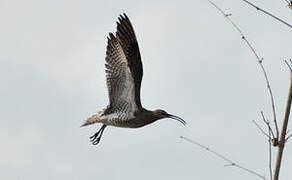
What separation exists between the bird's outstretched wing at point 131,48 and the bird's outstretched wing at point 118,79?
7 centimetres

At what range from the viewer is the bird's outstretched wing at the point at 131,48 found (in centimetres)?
1120

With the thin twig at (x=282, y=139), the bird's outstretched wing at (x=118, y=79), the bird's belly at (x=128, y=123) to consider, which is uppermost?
the bird's outstretched wing at (x=118, y=79)

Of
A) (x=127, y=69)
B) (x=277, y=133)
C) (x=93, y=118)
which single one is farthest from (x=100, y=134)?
(x=277, y=133)

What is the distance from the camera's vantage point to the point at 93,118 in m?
11.4

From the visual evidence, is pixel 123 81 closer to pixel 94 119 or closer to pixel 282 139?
pixel 94 119

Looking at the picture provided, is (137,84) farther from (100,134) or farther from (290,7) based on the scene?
(290,7)

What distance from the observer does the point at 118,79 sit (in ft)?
37.4

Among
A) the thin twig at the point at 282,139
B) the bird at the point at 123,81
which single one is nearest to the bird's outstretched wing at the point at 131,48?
the bird at the point at 123,81

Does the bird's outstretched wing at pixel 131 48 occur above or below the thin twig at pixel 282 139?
above

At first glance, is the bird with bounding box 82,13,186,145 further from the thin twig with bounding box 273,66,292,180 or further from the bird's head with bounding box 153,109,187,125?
the thin twig with bounding box 273,66,292,180

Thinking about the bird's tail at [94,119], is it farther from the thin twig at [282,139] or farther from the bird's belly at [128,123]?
the thin twig at [282,139]

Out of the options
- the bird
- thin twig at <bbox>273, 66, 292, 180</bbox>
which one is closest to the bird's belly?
the bird

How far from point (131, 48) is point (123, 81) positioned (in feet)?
1.74

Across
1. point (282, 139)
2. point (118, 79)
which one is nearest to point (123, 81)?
point (118, 79)
